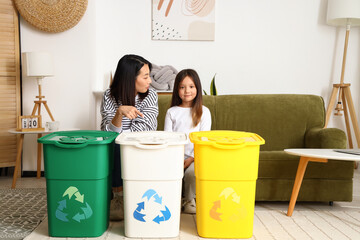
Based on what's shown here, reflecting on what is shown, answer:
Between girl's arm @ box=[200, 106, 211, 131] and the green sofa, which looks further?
the green sofa

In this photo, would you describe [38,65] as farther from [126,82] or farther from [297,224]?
[297,224]

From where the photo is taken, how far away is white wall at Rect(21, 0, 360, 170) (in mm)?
3943

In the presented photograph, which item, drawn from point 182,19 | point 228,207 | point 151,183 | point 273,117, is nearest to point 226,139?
point 228,207

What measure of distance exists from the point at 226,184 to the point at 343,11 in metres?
2.70

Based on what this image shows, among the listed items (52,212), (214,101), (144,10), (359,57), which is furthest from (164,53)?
(52,212)

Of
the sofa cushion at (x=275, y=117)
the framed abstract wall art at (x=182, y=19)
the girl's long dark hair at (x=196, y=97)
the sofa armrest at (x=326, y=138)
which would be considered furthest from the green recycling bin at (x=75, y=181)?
the framed abstract wall art at (x=182, y=19)

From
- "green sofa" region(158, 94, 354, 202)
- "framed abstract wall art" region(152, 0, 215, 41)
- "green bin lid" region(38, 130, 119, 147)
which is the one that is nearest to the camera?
"green bin lid" region(38, 130, 119, 147)

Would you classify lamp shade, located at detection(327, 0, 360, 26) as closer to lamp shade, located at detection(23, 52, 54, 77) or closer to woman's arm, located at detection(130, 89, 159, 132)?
woman's arm, located at detection(130, 89, 159, 132)

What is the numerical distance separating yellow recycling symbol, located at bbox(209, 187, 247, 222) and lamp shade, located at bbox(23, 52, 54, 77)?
2052mm

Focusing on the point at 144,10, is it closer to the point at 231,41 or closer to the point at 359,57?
the point at 231,41

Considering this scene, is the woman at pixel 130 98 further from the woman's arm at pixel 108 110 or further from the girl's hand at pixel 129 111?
the girl's hand at pixel 129 111

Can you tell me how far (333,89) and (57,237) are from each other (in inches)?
127

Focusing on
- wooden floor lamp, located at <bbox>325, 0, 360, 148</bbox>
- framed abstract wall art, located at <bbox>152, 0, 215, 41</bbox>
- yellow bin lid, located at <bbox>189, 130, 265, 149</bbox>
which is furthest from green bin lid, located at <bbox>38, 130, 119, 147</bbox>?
wooden floor lamp, located at <bbox>325, 0, 360, 148</bbox>

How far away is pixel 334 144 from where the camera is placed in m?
2.53
